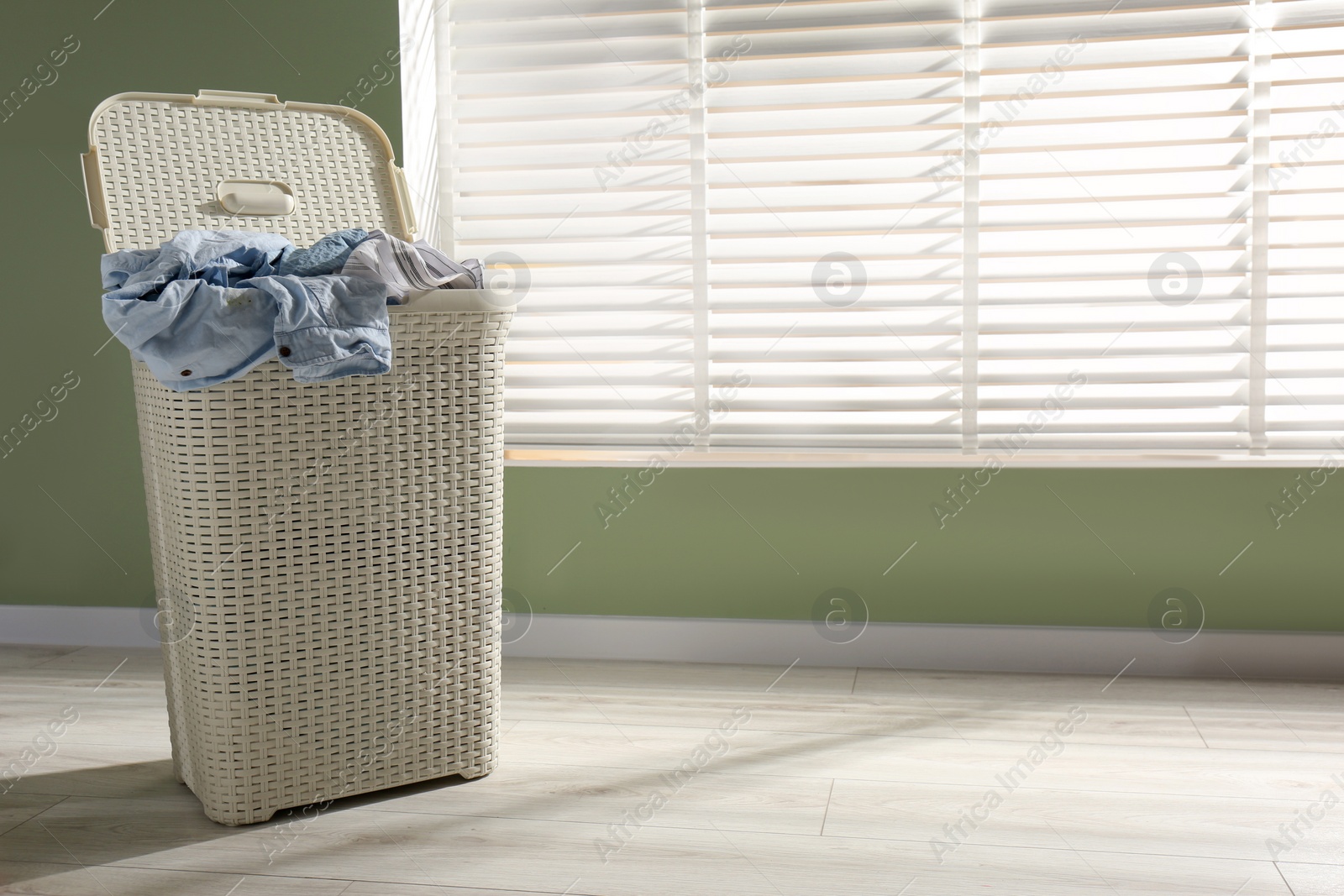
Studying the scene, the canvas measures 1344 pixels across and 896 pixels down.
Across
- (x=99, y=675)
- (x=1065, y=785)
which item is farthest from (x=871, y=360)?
(x=99, y=675)

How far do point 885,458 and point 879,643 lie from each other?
13.3 inches

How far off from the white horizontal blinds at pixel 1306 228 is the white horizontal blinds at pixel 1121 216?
48 mm

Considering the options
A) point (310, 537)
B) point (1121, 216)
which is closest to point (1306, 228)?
point (1121, 216)

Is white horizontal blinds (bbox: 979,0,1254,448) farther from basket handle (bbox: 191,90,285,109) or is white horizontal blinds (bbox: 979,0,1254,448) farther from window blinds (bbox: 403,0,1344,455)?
basket handle (bbox: 191,90,285,109)

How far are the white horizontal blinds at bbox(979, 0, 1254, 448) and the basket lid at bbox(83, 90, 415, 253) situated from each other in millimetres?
1027

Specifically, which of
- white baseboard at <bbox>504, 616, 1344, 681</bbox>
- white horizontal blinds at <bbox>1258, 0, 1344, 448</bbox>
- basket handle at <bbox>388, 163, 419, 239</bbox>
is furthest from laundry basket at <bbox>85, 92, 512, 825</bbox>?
white horizontal blinds at <bbox>1258, 0, 1344, 448</bbox>

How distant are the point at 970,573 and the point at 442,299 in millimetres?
1097

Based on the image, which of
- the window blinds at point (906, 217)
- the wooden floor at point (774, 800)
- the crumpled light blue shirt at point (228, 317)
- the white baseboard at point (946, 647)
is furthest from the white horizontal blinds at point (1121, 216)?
the crumpled light blue shirt at point (228, 317)

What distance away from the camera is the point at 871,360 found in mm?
1890

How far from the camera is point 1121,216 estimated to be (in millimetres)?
1830

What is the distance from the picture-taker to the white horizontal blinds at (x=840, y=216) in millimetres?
1866

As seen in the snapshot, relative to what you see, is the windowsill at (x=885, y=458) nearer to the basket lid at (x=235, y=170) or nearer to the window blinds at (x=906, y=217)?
the window blinds at (x=906, y=217)

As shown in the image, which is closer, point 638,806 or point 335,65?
point 638,806

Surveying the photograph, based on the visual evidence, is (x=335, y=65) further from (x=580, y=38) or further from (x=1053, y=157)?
Answer: (x=1053, y=157)
